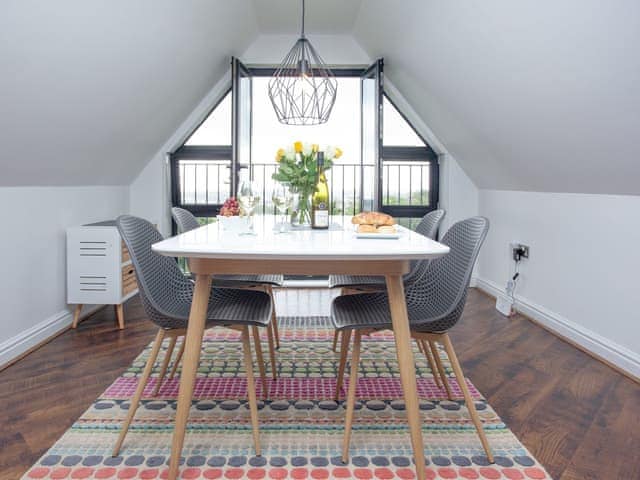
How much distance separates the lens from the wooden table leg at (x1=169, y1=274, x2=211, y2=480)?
5.26ft

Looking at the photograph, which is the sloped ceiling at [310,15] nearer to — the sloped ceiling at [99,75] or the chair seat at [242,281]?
the sloped ceiling at [99,75]

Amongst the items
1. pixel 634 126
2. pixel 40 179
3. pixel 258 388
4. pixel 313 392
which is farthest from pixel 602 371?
pixel 40 179

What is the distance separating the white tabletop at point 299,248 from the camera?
1.53 m

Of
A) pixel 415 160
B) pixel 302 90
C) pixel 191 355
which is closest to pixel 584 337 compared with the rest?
pixel 302 90

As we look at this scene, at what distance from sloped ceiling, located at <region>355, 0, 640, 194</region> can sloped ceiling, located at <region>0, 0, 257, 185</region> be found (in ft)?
4.81

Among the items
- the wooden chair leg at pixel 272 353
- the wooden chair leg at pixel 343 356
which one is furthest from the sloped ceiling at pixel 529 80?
the wooden chair leg at pixel 272 353

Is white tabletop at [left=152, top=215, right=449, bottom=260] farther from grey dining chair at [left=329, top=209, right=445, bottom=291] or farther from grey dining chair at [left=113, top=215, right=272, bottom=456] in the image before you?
grey dining chair at [left=329, top=209, right=445, bottom=291]

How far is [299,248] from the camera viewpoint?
1.60 metres

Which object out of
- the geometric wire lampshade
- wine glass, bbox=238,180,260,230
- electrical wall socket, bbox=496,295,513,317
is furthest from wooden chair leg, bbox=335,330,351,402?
electrical wall socket, bbox=496,295,513,317

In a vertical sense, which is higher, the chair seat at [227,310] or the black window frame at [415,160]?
the black window frame at [415,160]

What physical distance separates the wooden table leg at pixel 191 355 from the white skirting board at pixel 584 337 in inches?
88.5

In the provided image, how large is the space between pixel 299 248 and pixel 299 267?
0.09 meters

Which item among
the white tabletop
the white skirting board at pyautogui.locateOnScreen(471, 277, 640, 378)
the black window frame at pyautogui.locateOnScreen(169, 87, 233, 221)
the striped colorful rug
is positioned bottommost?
the striped colorful rug

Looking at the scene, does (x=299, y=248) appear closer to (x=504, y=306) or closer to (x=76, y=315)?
(x=76, y=315)
